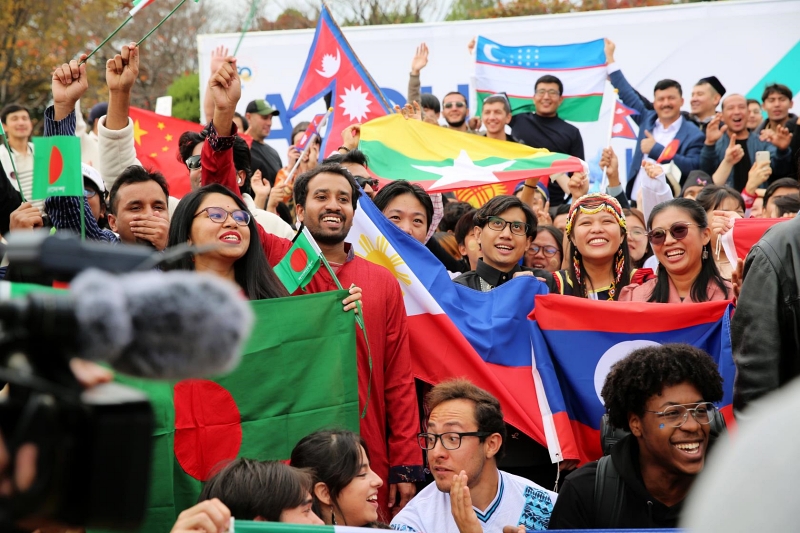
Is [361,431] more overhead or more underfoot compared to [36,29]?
more underfoot

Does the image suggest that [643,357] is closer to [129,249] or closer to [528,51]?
[129,249]

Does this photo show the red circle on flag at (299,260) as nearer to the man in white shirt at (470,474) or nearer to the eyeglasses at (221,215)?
the eyeglasses at (221,215)

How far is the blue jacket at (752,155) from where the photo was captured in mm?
9156

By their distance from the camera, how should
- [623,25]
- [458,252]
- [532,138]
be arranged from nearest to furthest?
[458,252]
[532,138]
[623,25]

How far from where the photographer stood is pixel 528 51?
12.0 metres

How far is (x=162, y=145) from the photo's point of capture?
8.99m

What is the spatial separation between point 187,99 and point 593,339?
18.0 meters

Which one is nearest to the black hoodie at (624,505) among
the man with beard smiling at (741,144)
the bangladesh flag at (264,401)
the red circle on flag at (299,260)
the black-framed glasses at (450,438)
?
the black-framed glasses at (450,438)

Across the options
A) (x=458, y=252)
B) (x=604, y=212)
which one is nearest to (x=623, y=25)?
(x=458, y=252)

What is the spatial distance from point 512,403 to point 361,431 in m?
0.84

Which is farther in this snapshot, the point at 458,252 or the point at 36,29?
the point at 36,29

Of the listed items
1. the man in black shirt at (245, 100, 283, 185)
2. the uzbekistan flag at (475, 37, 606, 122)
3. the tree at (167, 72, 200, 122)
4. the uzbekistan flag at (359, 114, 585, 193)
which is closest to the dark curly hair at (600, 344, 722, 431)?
the uzbekistan flag at (359, 114, 585, 193)

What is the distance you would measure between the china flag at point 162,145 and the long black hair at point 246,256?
4.21 meters

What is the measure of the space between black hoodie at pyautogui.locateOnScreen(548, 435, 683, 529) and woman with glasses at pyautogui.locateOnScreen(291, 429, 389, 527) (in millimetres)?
726
